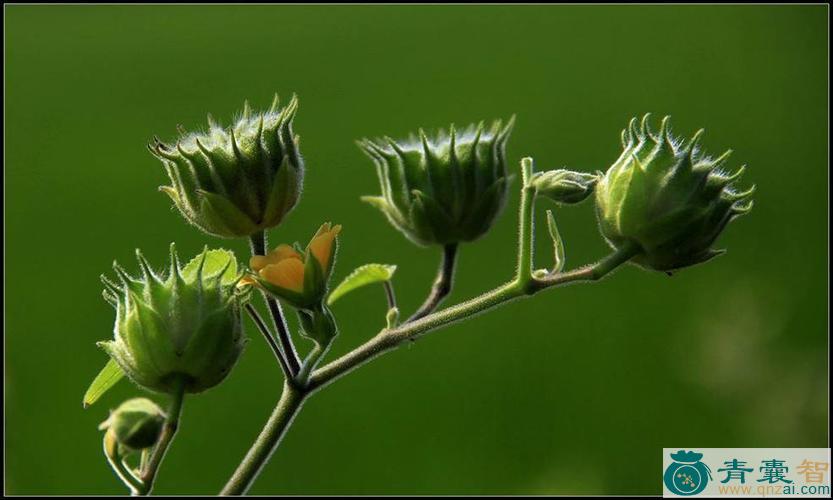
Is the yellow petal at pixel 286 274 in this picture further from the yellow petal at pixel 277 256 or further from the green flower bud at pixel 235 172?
the green flower bud at pixel 235 172

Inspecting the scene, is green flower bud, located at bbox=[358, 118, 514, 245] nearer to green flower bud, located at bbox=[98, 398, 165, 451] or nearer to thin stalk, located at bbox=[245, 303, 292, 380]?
thin stalk, located at bbox=[245, 303, 292, 380]

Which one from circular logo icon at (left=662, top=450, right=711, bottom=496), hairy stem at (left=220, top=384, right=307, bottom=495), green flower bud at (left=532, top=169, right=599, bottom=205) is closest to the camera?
hairy stem at (left=220, top=384, right=307, bottom=495)

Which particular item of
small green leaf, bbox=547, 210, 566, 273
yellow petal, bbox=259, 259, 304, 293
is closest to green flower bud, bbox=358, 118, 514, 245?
small green leaf, bbox=547, 210, 566, 273

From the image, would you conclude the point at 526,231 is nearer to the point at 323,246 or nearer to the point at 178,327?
the point at 323,246

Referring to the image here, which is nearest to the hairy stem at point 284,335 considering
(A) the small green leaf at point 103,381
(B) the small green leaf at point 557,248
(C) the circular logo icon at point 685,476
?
(A) the small green leaf at point 103,381

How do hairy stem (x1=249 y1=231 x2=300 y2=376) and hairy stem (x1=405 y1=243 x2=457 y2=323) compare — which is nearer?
hairy stem (x1=249 y1=231 x2=300 y2=376)

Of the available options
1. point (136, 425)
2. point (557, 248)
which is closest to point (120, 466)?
point (136, 425)
